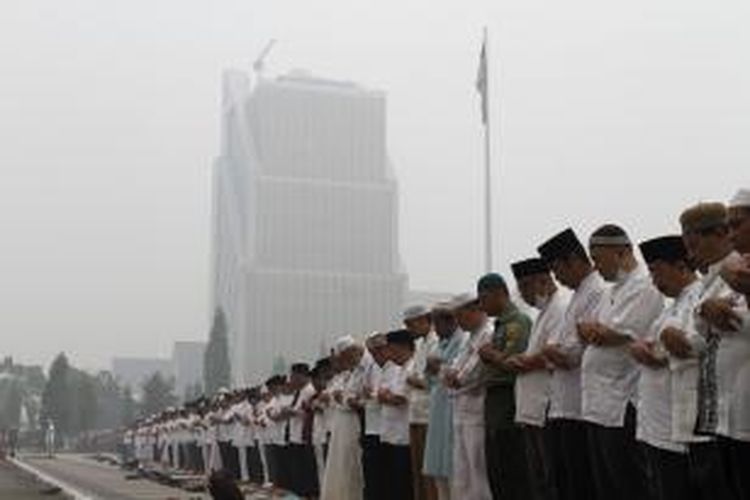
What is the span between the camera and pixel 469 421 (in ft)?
27.6

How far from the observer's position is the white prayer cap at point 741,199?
524cm

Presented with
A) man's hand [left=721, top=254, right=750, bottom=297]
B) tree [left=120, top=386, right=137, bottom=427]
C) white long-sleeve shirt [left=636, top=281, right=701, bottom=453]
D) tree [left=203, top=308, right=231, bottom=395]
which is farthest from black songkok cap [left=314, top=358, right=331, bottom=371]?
tree [left=203, top=308, right=231, bottom=395]

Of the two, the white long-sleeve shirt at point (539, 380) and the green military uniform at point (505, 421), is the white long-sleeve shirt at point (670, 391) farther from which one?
the green military uniform at point (505, 421)

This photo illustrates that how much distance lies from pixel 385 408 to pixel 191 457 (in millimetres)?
18255

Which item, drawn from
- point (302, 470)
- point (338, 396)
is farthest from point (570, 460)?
point (302, 470)

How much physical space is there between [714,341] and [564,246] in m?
1.86

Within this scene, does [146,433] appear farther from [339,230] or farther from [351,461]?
[339,230]

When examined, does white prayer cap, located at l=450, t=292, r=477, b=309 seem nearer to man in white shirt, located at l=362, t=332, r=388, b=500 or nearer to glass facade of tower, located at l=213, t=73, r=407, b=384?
man in white shirt, located at l=362, t=332, r=388, b=500

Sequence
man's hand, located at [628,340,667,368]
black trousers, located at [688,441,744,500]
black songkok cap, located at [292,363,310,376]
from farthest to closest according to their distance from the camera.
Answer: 1. black songkok cap, located at [292,363,310,376]
2. man's hand, located at [628,340,667,368]
3. black trousers, located at [688,441,744,500]

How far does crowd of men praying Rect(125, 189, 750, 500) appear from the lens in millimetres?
5418

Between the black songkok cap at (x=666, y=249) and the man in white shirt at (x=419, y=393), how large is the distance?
353 cm

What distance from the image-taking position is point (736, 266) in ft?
16.6

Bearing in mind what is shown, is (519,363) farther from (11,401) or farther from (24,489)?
(11,401)

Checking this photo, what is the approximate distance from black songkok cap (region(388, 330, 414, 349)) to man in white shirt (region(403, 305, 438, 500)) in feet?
0.37
